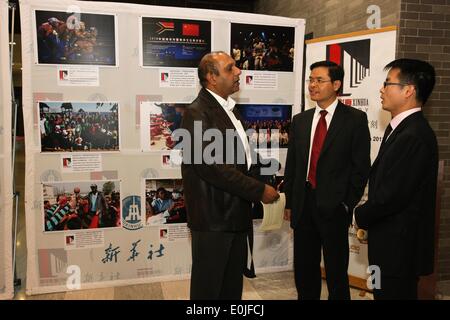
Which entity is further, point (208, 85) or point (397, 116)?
point (208, 85)

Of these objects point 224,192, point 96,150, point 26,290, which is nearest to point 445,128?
point 224,192

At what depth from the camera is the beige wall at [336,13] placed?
3189 millimetres

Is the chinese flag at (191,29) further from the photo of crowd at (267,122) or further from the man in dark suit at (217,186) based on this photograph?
the man in dark suit at (217,186)

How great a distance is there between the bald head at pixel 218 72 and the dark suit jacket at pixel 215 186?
0.06 m

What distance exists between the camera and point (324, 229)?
244 centimetres

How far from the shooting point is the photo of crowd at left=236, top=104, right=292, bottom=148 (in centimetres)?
342

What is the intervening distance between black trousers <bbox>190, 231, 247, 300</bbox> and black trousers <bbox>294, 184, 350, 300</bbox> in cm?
55

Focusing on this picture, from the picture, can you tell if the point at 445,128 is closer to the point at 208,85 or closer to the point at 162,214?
the point at 208,85

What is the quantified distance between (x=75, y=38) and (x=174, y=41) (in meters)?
0.75

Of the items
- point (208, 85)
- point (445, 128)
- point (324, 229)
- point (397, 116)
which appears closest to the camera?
point (397, 116)

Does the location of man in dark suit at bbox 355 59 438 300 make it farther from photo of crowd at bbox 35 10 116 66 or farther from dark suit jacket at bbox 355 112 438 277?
photo of crowd at bbox 35 10 116 66

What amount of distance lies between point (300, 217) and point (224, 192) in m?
0.70

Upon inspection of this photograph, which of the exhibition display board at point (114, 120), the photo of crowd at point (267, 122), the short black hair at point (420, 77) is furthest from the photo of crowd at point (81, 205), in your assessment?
the short black hair at point (420, 77)

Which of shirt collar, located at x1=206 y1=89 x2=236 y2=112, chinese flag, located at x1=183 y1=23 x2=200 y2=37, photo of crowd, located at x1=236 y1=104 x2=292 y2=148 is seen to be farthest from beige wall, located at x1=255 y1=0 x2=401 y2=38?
shirt collar, located at x1=206 y1=89 x2=236 y2=112
